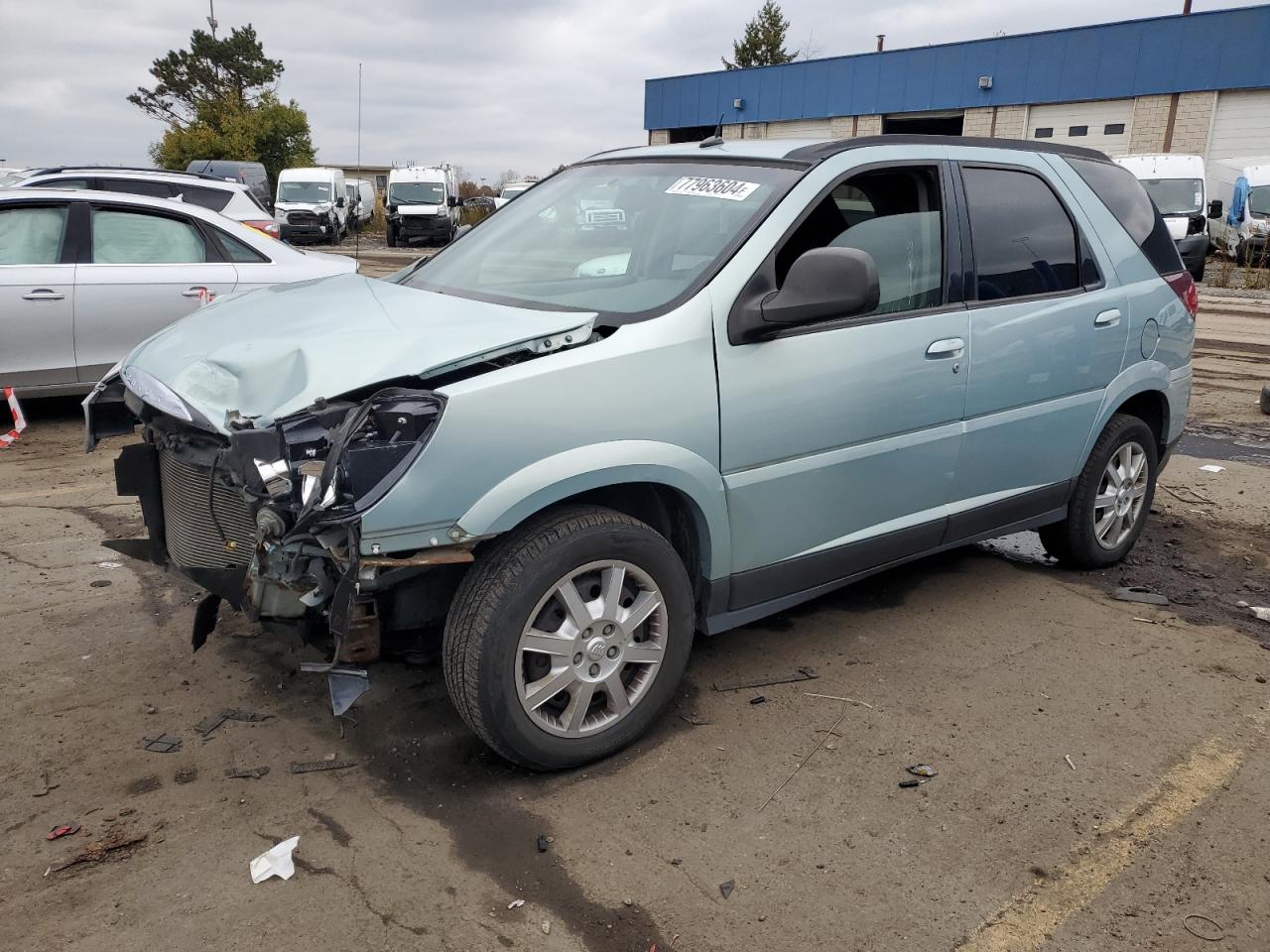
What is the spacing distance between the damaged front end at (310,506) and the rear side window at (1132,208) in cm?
351

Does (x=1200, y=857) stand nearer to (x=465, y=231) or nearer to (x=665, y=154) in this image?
(x=665, y=154)

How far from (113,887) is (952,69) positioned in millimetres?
35948

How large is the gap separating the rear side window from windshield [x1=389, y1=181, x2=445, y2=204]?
29.3 m

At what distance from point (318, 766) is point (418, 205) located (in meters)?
30.7

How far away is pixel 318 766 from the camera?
10.2 feet

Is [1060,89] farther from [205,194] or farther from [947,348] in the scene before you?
[947,348]

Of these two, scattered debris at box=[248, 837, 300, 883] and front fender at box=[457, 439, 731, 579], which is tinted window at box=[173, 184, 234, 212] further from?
scattered debris at box=[248, 837, 300, 883]

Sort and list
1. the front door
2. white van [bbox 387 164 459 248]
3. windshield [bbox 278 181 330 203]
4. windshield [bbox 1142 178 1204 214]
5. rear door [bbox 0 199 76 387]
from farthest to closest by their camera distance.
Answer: windshield [bbox 278 181 330 203]
white van [bbox 387 164 459 248]
windshield [bbox 1142 178 1204 214]
rear door [bbox 0 199 76 387]
the front door

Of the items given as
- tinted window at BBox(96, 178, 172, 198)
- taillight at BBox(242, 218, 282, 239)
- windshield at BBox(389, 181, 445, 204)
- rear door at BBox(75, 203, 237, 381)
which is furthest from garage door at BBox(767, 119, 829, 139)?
Result: rear door at BBox(75, 203, 237, 381)

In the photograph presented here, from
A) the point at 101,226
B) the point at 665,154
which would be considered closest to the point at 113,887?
the point at 665,154

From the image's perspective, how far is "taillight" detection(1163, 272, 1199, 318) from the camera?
484 cm

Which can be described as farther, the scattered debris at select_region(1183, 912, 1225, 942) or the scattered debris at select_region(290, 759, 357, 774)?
the scattered debris at select_region(290, 759, 357, 774)

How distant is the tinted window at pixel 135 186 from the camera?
9844mm

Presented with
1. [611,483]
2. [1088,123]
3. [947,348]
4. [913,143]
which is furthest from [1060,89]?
[611,483]
